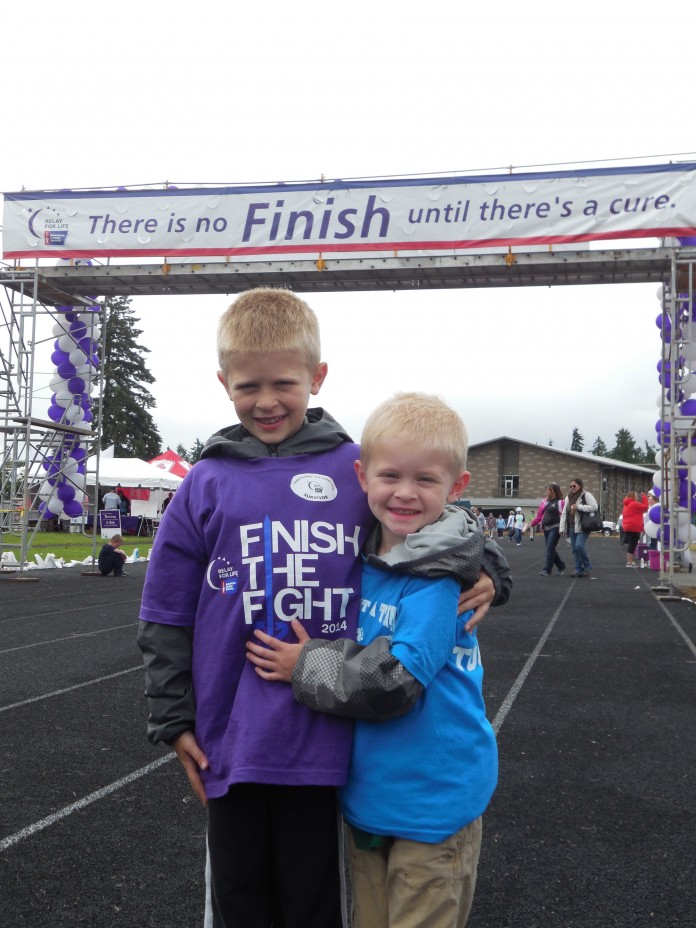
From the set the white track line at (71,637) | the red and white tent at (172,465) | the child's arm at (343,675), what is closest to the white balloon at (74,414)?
the white track line at (71,637)

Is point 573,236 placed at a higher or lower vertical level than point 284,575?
higher

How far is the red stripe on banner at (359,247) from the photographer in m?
12.3

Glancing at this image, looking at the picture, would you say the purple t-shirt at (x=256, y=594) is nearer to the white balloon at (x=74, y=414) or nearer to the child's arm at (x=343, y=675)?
the child's arm at (x=343, y=675)

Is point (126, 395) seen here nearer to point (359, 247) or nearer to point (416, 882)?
point (359, 247)

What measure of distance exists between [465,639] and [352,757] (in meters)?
0.34

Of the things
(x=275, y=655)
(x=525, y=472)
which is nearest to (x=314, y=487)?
(x=275, y=655)

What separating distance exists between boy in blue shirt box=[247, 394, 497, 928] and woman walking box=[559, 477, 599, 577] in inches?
559

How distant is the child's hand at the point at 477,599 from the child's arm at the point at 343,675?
218 millimetres

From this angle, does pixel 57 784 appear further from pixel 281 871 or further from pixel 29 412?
pixel 29 412

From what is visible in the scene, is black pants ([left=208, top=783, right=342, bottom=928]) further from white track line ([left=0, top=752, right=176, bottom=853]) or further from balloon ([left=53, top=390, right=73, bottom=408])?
balloon ([left=53, top=390, right=73, bottom=408])

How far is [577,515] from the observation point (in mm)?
15625

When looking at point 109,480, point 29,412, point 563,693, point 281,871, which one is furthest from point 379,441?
point 109,480

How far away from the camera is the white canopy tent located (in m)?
27.4

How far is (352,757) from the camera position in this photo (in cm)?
171
